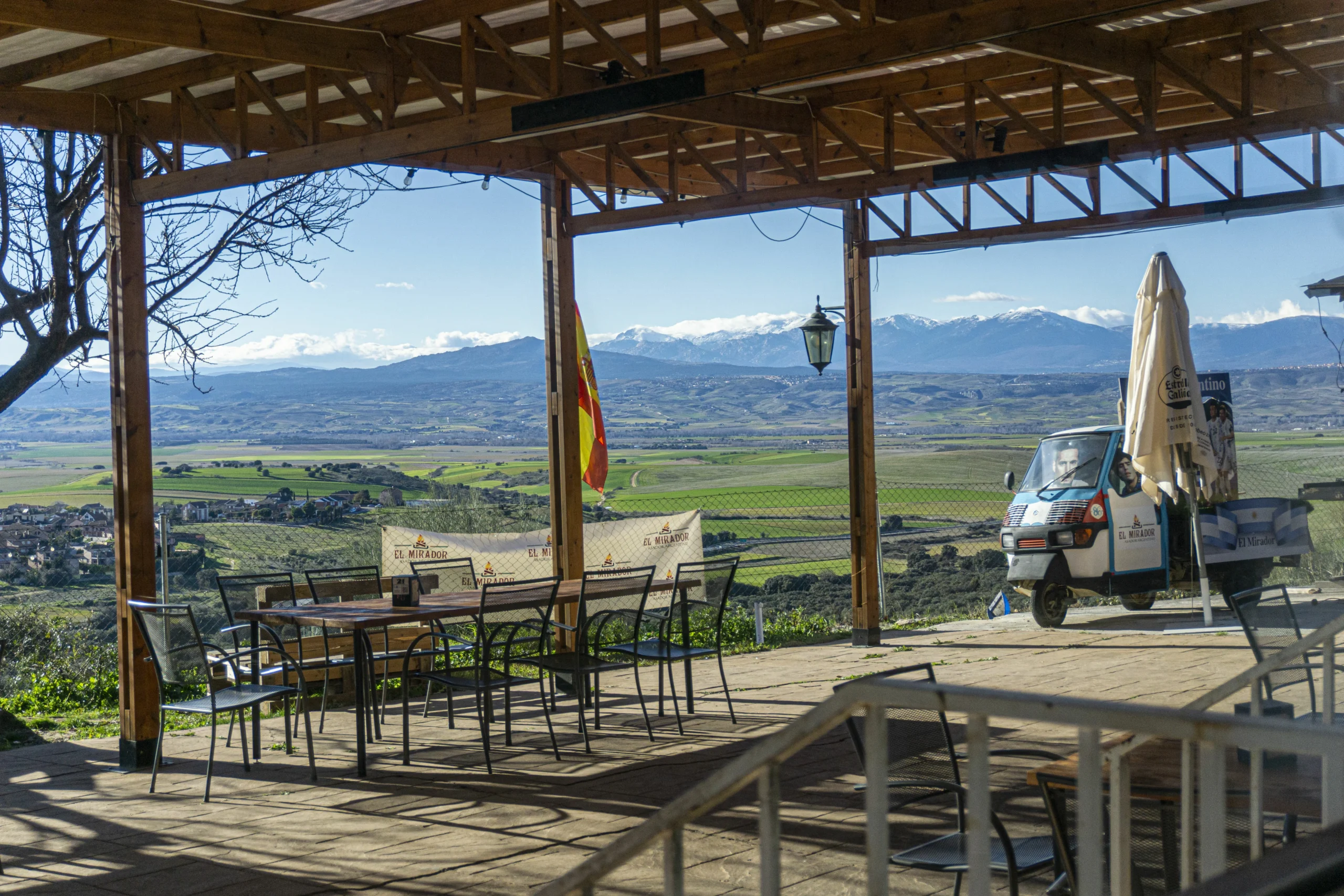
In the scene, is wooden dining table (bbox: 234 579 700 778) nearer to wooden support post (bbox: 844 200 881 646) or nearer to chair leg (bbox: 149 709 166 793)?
chair leg (bbox: 149 709 166 793)

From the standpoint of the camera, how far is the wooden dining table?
240 inches

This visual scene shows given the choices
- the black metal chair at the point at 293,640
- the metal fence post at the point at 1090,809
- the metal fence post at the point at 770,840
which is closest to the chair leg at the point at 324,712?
the black metal chair at the point at 293,640

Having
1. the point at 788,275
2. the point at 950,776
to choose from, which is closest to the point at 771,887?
the point at 950,776

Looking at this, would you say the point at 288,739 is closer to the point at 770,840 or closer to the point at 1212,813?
the point at 770,840

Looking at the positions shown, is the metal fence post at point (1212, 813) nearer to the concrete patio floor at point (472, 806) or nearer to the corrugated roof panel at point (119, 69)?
the concrete patio floor at point (472, 806)

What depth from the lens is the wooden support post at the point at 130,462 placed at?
264 inches

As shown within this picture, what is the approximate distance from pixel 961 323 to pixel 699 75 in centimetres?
17277

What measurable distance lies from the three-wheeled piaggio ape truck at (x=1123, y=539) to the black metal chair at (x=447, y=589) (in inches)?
198

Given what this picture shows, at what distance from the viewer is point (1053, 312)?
6471 inches

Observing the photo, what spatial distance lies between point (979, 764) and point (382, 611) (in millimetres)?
5092

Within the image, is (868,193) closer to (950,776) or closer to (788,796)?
(788,796)

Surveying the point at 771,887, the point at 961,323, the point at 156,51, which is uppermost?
the point at 961,323

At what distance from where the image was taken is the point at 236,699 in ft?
19.4

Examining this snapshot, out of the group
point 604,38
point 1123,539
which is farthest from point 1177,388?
point 604,38
